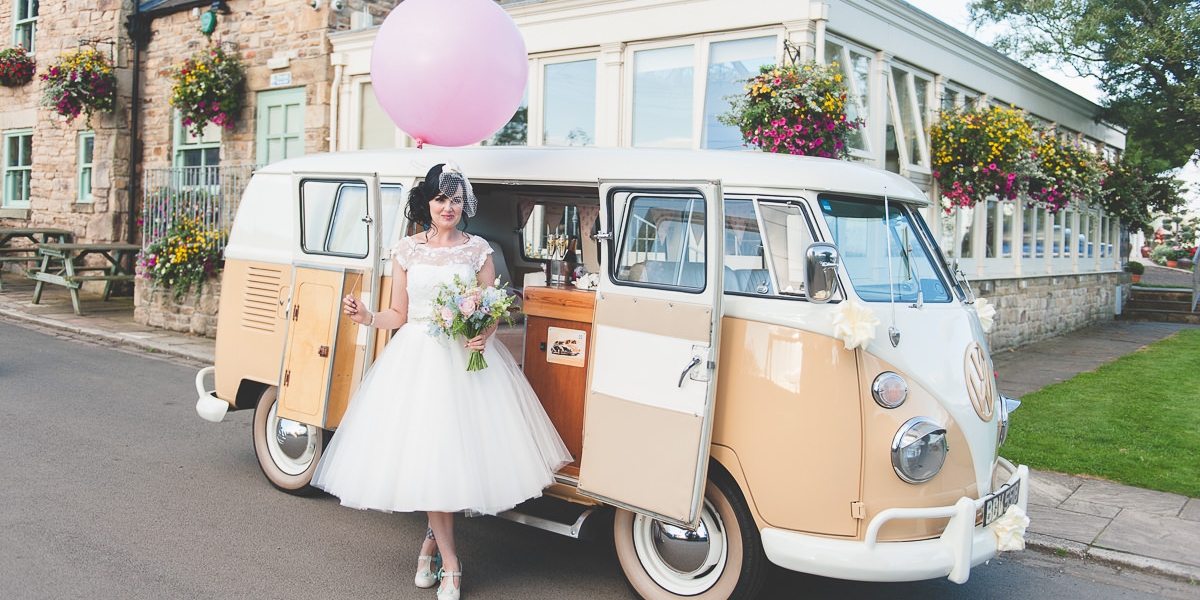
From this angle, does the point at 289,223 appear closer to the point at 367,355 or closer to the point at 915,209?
the point at 367,355

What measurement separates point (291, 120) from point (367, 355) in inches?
401

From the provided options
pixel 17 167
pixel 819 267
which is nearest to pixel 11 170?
pixel 17 167

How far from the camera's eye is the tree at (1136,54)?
1457 cm

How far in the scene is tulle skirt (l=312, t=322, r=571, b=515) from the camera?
4570 mm

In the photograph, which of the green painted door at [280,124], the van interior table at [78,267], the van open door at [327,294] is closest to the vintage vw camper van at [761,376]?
the van open door at [327,294]

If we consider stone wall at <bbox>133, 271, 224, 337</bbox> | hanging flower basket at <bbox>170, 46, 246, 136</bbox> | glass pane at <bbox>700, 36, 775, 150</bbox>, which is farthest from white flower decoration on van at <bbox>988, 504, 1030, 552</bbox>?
hanging flower basket at <bbox>170, 46, 246, 136</bbox>

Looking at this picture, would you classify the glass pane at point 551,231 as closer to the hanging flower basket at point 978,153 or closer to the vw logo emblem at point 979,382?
the vw logo emblem at point 979,382

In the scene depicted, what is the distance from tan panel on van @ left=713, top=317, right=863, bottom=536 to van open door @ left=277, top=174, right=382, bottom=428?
2405 millimetres

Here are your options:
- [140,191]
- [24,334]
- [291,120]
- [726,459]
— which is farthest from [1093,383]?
[140,191]

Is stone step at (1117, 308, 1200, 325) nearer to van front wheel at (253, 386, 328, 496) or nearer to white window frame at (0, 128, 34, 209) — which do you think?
van front wheel at (253, 386, 328, 496)

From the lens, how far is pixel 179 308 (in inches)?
544

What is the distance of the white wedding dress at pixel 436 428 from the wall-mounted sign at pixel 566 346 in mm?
310

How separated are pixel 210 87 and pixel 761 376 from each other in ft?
43.2

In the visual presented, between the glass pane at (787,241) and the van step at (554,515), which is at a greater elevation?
the glass pane at (787,241)
